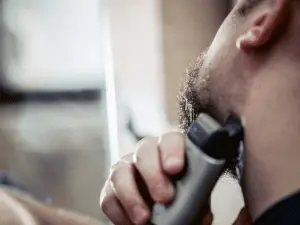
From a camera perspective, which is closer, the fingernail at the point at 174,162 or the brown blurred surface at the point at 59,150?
the fingernail at the point at 174,162

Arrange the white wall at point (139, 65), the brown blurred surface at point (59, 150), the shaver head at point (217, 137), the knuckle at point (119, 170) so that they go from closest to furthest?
the shaver head at point (217, 137) → the knuckle at point (119, 170) → the white wall at point (139, 65) → the brown blurred surface at point (59, 150)

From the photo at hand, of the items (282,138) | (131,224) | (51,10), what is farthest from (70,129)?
(282,138)

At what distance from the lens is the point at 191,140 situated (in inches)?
17.9

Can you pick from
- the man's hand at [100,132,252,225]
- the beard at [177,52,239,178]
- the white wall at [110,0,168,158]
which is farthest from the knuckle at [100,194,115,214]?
the white wall at [110,0,168,158]

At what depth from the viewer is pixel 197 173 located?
44 centimetres

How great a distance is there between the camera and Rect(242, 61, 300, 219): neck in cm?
43

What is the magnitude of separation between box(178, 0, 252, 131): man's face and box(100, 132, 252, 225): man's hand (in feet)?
0.15

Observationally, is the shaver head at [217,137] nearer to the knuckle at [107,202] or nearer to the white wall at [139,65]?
the knuckle at [107,202]

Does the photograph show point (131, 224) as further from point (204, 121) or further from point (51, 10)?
point (51, 10)

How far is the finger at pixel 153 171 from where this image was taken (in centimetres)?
46

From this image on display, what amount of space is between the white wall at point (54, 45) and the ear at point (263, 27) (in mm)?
894

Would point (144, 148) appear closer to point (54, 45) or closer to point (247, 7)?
point (247, 7)

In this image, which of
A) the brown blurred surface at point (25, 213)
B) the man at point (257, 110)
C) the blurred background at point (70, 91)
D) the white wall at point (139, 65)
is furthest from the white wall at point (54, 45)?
the man at point (257, 110)

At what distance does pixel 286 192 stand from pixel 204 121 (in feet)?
0.28
